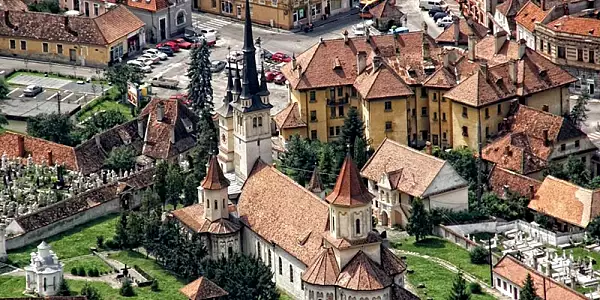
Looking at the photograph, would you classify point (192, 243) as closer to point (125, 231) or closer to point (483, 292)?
point (125, 231)

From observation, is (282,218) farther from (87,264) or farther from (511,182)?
(511,182)

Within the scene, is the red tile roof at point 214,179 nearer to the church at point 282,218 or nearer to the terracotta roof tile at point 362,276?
the church at point 282,218

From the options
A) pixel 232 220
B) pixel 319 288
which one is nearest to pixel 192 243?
pixel 232 220

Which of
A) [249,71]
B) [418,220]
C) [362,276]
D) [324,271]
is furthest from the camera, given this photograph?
[249,71]

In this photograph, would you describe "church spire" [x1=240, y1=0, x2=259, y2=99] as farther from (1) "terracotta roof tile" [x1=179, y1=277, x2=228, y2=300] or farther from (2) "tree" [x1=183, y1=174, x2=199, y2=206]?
(1) "terracotta roof tile" [x1=179, y1=277, x2=228, y2=300]

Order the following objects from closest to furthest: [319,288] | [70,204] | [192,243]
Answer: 1. [319,288]
2. [192,243]
3. [70,204]

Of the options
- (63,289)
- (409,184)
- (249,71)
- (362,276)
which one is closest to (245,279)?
(362,276)
